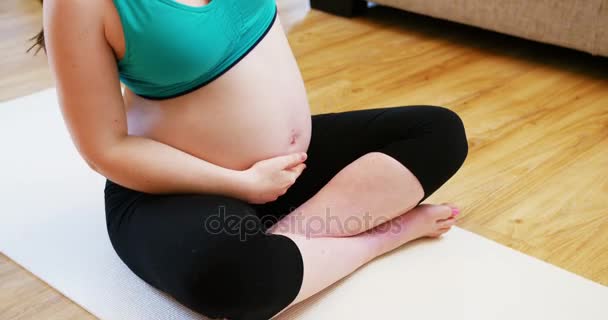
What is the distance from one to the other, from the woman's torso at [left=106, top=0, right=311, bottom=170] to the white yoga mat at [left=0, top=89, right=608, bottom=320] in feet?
0.67

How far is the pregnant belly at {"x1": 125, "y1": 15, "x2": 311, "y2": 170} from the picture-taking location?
35.7 inches

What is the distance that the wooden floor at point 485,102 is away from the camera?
1094mm

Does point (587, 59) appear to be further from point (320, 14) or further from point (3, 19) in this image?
point (3, 19)

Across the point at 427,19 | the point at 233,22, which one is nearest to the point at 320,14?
the point at 427,19

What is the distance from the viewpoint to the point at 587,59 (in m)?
1.81

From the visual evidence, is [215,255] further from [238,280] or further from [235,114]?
[235,114]

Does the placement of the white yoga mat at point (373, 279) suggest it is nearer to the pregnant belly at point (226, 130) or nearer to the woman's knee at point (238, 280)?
the woman's knee at point (238, 280)

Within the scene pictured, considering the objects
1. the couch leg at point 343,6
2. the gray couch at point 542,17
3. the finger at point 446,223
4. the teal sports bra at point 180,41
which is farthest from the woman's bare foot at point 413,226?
the couch leg at point 343,6

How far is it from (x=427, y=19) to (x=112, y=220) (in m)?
1.46

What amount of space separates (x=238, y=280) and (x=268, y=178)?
0.51 feet

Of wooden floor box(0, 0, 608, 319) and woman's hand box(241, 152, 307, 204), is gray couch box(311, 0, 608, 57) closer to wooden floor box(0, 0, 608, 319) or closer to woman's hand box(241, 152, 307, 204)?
wooden floor box(0, 0, 608, 319)

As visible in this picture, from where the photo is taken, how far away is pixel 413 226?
105 centimetres
